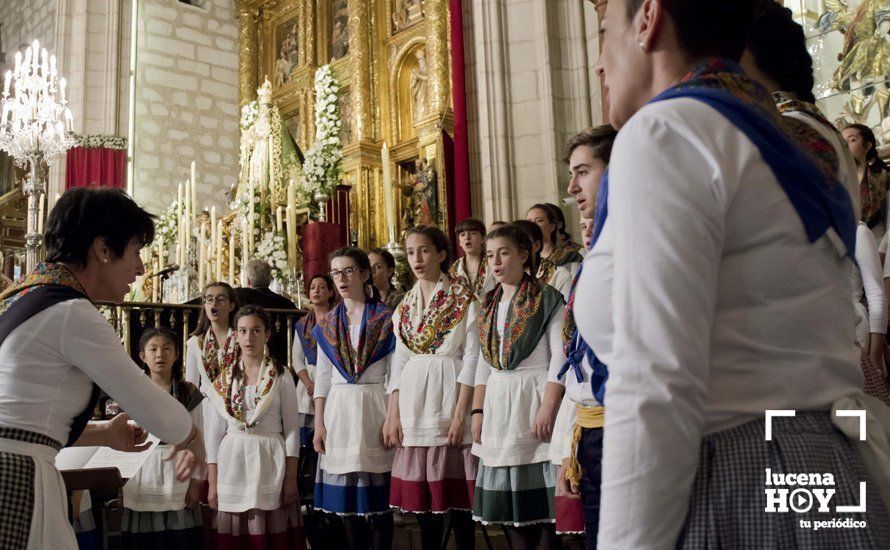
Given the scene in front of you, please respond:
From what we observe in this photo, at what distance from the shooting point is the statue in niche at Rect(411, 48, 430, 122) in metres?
10.2

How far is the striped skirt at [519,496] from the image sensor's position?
3.38 metres

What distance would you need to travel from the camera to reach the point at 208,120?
12.7 meters

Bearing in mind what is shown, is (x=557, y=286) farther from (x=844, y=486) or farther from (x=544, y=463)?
(x=844, y=486)

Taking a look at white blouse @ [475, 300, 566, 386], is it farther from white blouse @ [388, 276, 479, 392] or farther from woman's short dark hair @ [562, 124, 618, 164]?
woman's short dark hair @ [562, 124, 618, 164]

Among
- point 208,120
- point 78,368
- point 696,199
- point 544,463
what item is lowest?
point 544,463

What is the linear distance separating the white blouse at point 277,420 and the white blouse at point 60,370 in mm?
2156

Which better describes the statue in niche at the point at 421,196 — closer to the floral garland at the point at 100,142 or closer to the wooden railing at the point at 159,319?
the floral garland at the point at 100,142

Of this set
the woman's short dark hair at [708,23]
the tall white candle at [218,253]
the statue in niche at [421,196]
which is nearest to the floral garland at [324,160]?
the tall white candle at [218,253]

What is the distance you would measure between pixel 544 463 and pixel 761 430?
2586 millimetres

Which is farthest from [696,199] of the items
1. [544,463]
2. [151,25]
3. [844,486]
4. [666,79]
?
[151,25]

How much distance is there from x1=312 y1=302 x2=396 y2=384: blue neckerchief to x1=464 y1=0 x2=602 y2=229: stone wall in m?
2.04

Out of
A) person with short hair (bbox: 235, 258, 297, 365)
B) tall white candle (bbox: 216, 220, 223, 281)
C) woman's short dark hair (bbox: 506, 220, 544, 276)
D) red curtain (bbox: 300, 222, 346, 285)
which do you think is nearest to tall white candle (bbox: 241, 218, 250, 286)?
tall white candle (bbox: 216, 220, 223, 281)

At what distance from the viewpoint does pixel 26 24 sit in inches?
522

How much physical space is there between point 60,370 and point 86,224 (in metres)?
0.37
